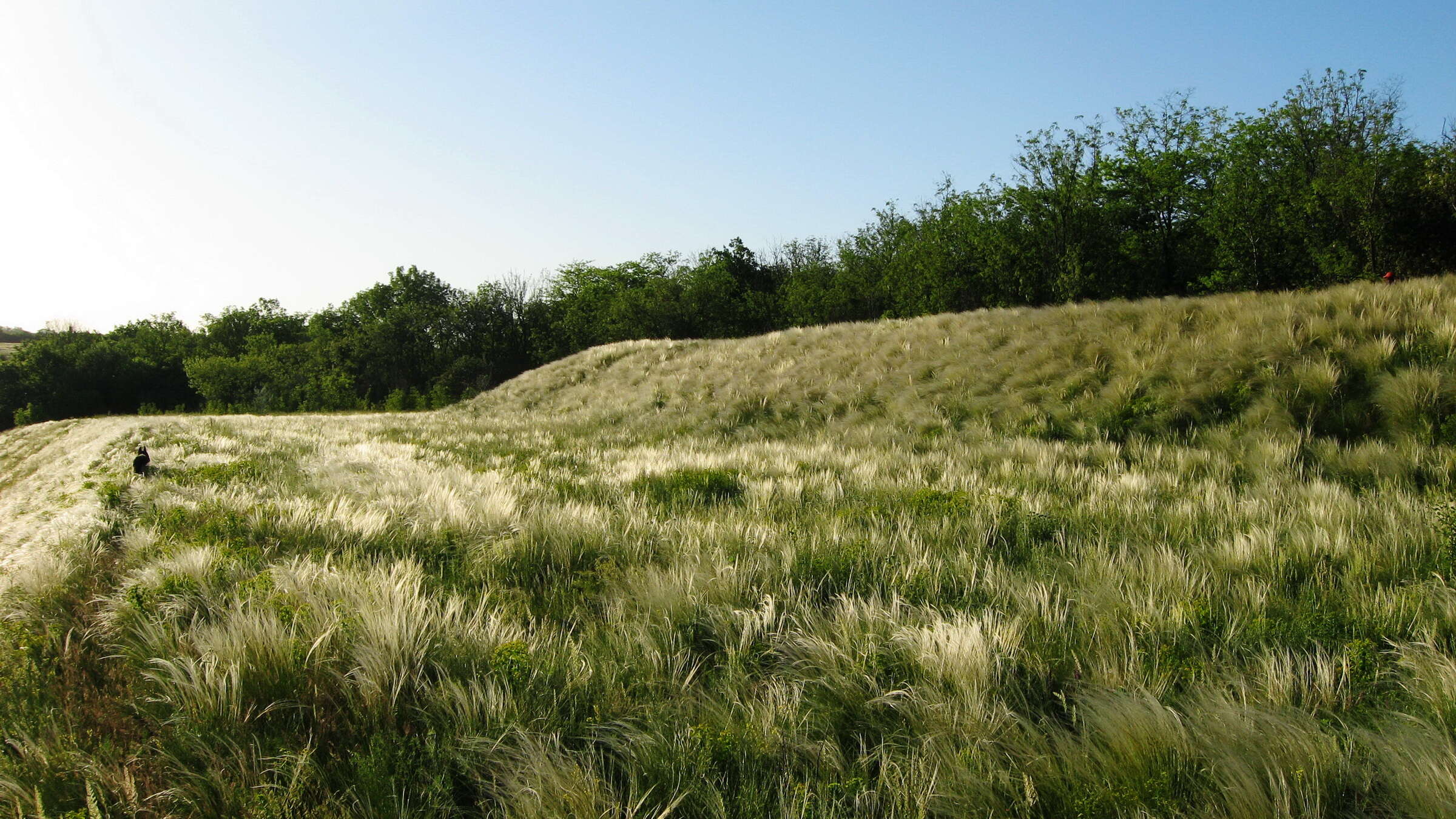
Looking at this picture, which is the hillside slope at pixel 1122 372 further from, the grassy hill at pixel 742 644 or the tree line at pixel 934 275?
the tree line at pixel 934 275

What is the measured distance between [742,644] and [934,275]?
165 ft

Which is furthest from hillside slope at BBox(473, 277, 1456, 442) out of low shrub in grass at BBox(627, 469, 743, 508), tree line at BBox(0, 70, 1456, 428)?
tree line at BBox(0, 70, 1456, 428)

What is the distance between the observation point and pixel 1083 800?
154cm

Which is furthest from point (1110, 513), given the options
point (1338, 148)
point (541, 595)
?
point (1338, 148)

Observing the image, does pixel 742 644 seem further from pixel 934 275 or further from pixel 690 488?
pixel 934 275

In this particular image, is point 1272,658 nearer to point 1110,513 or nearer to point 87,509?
point 1110,513

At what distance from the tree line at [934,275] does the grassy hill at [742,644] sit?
123ft

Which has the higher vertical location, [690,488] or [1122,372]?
[1122,372]

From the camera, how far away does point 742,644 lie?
2514 millimetres

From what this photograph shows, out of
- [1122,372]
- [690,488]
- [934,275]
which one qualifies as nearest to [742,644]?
[690,488]

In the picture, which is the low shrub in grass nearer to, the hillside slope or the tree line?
the hillside slope

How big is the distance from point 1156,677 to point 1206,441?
8591 millimetres

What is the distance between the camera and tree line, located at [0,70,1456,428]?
33250mm

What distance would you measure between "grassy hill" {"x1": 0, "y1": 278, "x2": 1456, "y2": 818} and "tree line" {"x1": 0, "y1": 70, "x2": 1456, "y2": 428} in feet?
123
